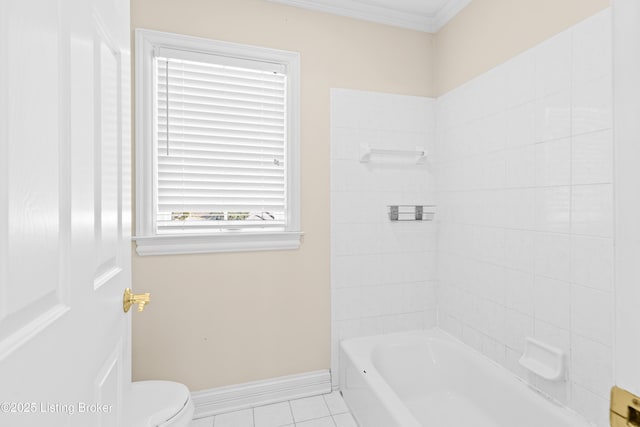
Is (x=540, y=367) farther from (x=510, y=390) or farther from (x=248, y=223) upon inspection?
(x=248, y=223)

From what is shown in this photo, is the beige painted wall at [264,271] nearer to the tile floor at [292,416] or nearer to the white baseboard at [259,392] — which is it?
the white baseboard at [259,392]

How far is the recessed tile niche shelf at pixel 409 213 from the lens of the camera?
2176 millimetres

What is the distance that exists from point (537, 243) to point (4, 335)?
186cm

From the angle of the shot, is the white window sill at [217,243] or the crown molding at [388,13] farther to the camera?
the crown molding at [388,13]

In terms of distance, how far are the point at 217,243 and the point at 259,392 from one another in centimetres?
96

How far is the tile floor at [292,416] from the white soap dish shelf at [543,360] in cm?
99

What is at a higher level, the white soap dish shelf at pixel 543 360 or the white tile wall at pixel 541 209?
the white tile wall at pixel 541 209

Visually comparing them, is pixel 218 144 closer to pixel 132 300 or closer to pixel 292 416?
pixel 132 300

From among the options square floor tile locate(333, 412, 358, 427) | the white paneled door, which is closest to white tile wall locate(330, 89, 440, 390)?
square floor tile locate(333, 412, 358, 427)

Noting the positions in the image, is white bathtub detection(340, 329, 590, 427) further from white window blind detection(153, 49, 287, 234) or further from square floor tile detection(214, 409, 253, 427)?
white window blind detection(153, 49, 287, 234)

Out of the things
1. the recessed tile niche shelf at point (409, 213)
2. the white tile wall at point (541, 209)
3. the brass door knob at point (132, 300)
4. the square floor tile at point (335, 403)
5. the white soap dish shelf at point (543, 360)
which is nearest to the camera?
the brass door knob at point (132, 300)

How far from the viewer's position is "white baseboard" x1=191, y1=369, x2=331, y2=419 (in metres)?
1.85

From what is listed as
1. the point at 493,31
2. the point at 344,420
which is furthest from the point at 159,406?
the point at 493,31

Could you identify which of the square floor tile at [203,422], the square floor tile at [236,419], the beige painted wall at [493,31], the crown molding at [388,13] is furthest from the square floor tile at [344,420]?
the crown molding at [388,13]
